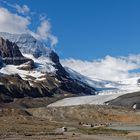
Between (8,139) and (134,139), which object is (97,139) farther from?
(8,139)

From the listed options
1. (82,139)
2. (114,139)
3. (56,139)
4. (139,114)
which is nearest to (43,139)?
(56,139)

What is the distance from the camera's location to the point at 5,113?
620 feet

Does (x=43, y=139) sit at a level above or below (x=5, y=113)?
below

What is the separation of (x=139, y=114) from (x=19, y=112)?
171ft

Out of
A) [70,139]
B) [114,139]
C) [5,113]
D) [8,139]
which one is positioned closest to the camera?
[8,139]

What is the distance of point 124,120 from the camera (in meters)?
198

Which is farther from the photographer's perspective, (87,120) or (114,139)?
(87,120)

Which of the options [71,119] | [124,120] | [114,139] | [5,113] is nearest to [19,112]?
[5,113]

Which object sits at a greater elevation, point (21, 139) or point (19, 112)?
point (19, 112)

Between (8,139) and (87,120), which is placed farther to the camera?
(87,120)

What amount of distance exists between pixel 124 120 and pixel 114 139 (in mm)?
106531

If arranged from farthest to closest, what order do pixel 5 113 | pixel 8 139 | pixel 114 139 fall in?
pixel 5 113
pixel 114 139
pixel 8 139

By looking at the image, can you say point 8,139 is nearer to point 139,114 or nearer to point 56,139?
point 56,139

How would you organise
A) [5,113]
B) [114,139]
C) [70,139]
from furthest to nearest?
1. [5,113]
2. [114,139]
3. [70,139]
